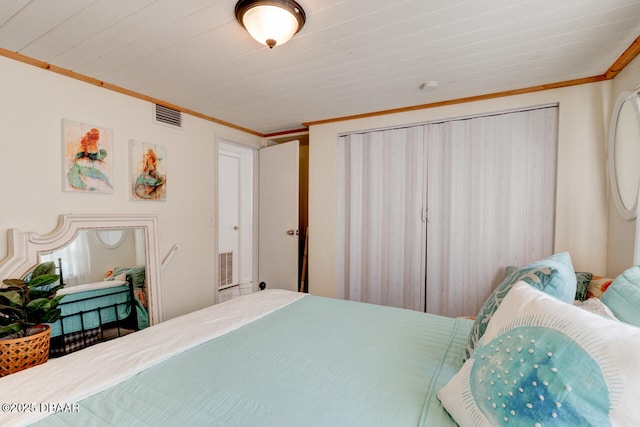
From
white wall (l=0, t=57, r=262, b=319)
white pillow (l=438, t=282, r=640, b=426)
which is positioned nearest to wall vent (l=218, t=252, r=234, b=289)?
white wall (l=0, t=57, r=262, b=319)

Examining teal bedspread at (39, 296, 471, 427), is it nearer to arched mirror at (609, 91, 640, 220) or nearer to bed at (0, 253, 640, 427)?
bed at (0, 253, 640, 427)

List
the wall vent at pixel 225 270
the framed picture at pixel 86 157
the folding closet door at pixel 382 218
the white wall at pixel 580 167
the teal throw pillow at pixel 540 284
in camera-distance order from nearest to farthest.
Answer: the teal throw pillow at pixel 540 284 → the framed picture at pixel 86 157 → the white wall at pixel 580 167 → the folding closet door at pixel 382 218 → the wall vent at pixel 225 270

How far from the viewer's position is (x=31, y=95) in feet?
6.56

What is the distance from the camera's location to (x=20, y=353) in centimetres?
151

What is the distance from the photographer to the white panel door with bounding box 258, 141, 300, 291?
146 inches

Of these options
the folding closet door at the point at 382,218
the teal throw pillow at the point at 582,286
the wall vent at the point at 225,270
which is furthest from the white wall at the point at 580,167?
the wall vent at the point at 225,270

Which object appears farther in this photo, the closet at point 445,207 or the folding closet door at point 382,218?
the folding closet door at point 382,218

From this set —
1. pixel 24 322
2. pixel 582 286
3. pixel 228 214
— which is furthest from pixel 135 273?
pixel 582 286

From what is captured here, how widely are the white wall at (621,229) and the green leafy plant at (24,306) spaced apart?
3.50 metres

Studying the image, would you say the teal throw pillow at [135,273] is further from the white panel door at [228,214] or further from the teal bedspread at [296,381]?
the white panel door at [228,214]

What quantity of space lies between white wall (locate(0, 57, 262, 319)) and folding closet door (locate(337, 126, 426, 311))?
1.47 meters

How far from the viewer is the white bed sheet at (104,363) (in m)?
0.94

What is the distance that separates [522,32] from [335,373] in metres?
2.03

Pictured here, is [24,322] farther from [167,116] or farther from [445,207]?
[445,207]
